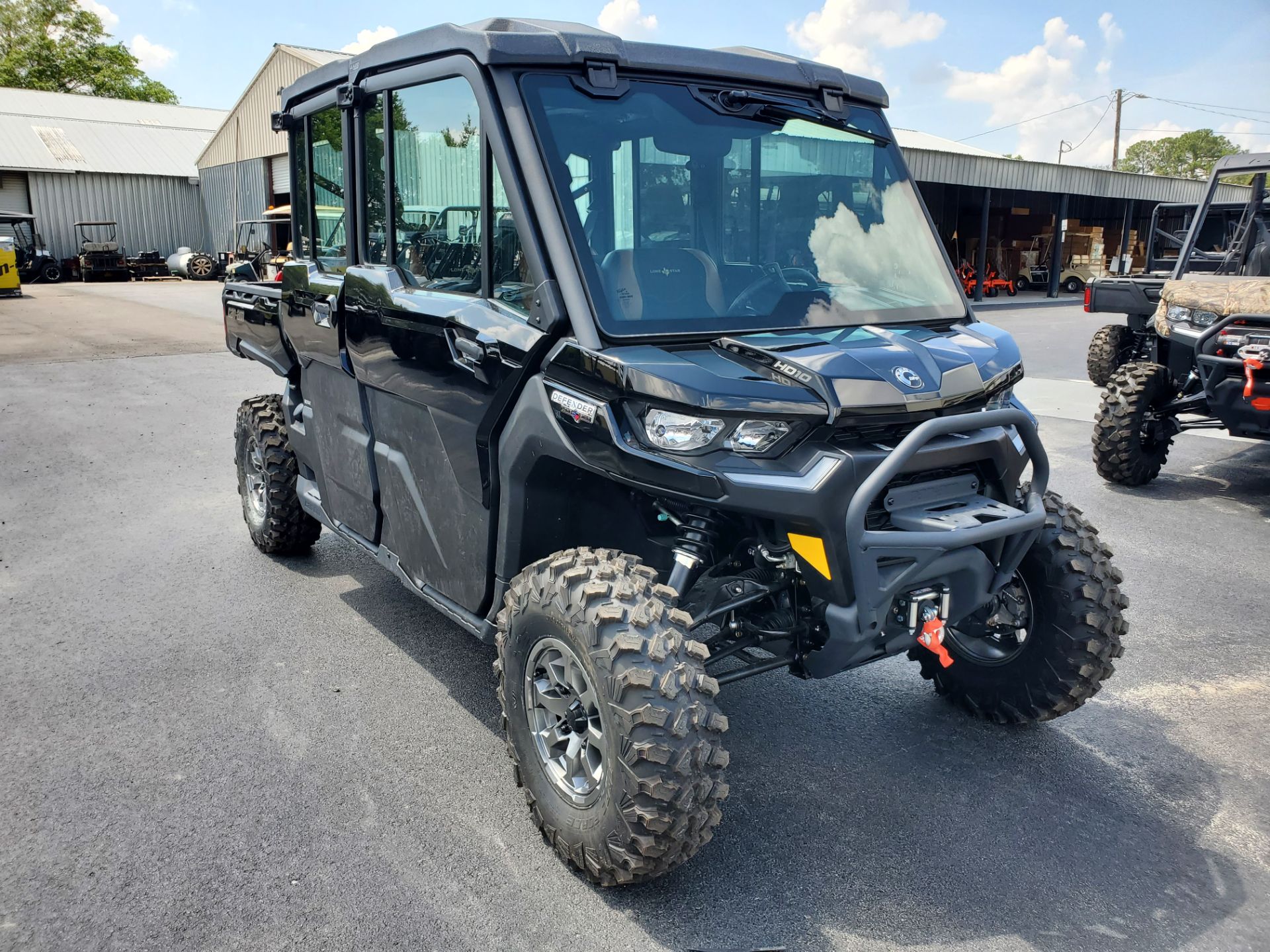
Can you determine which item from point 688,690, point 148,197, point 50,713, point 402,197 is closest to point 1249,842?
point 688,690

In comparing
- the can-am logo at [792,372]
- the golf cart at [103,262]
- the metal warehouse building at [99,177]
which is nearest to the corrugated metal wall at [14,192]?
the metal warehouse building at [99,177]

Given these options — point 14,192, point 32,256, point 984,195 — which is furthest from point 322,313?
point 14,192

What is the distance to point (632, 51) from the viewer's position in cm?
317

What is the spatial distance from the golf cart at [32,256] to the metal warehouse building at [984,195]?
7004mm

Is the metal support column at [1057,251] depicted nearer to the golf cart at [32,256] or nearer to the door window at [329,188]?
the door window at [329,188]

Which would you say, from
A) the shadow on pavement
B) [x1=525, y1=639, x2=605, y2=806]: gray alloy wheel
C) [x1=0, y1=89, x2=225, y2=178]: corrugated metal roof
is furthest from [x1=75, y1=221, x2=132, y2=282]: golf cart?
[x1=525, y1=639, x2=605, y2=806]: gray alloy wheel

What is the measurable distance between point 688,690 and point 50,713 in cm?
278

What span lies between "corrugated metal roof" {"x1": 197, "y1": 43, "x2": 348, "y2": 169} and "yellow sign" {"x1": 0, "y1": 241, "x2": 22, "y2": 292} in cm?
874

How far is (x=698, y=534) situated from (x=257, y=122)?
39.0m

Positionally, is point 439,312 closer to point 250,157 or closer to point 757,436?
point 757,436

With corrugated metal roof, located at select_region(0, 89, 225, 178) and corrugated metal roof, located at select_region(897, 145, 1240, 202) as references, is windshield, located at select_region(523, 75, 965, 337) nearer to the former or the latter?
corrugated metal roof, located at select_region(897, 145, 1240, 202)

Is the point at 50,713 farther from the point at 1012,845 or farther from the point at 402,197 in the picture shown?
the point at 1012,845

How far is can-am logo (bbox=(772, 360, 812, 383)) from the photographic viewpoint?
2.75 metres

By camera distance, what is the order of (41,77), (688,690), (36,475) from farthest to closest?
(41,77) → (36,475) → (688,690)
